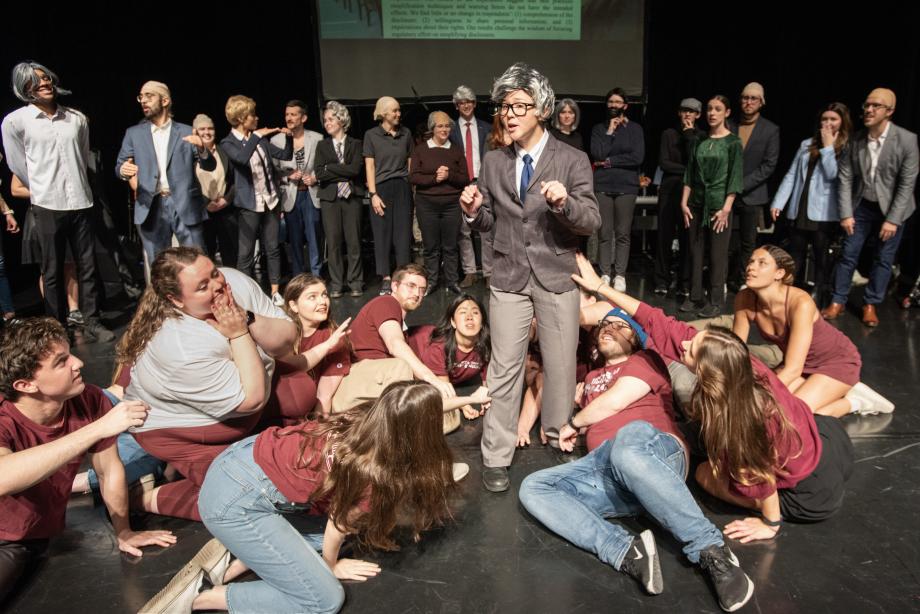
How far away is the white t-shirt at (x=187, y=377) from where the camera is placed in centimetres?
215

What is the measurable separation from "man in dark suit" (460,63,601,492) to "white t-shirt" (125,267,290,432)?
897 mm

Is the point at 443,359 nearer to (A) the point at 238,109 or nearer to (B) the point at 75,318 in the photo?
(A) the point at 238,109

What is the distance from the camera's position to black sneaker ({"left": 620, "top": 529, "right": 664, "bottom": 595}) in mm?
1994

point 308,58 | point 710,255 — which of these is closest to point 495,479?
point 710,255

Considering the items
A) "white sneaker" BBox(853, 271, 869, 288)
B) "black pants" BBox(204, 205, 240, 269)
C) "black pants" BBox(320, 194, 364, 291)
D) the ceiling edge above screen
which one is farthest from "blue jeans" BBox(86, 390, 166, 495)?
"white sneaker" BBox(853, 271, 869, 288)

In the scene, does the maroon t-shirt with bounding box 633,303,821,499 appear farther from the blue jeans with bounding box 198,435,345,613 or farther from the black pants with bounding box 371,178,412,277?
the black pants with bounding box 371,178,412,277

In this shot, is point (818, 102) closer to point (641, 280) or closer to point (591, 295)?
point (641, 280)

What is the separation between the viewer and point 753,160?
4922 mm

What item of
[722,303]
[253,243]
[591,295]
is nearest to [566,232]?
[591,295]

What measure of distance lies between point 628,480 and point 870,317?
3.10m

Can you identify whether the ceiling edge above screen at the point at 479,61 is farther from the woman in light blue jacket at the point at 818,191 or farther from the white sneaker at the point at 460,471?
the white sneaker at the point at 460,471

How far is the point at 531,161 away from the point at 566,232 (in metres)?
0.29

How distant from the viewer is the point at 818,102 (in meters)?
6.89

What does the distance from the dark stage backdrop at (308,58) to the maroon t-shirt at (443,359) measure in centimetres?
392
